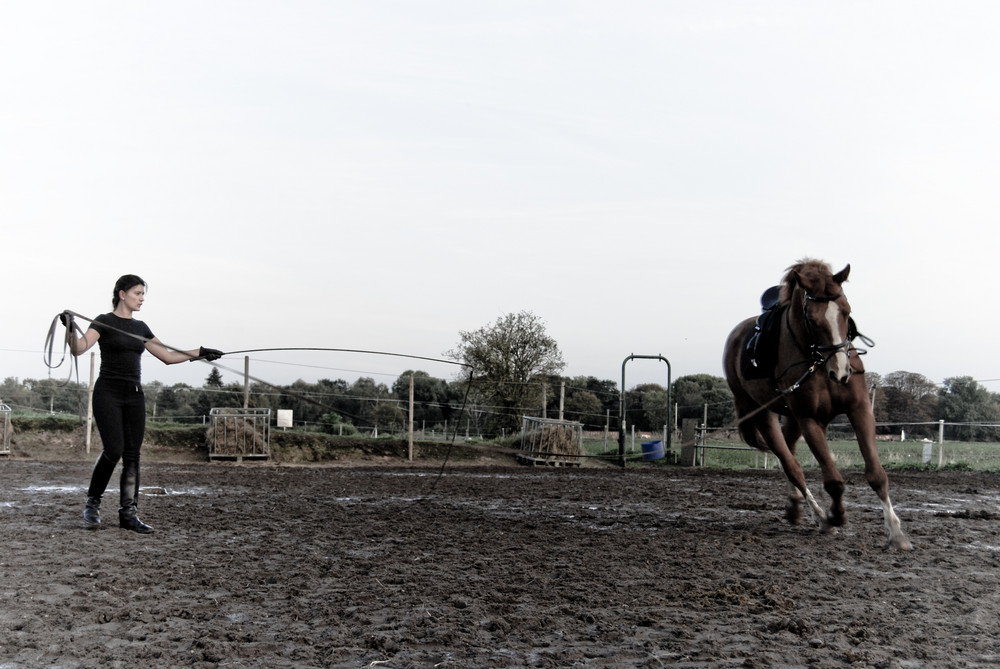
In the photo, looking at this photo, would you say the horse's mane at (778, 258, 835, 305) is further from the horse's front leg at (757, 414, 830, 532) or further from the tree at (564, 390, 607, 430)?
the tree at (564, 390, 607, 430)

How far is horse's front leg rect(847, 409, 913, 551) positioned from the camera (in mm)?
6035

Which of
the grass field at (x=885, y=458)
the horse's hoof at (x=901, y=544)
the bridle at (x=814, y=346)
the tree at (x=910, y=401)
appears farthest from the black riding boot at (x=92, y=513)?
the tree at (x=910, y=401)

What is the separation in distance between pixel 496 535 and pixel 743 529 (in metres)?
2.16

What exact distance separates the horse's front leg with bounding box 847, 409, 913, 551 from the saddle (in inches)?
39.3

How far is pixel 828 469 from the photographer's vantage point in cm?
643

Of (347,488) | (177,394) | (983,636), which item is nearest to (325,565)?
(983,636)

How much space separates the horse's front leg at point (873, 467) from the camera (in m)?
6.04

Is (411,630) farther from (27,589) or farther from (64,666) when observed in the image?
(27,589)

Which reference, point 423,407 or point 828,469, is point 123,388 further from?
point 423,407

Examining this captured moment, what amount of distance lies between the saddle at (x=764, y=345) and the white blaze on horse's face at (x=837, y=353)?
78 centimetres

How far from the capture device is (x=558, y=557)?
5449 mm

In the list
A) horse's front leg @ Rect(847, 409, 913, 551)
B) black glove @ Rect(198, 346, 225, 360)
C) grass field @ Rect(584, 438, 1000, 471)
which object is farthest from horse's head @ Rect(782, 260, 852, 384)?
grass field @ Rect(584, 438, 1000, 471)

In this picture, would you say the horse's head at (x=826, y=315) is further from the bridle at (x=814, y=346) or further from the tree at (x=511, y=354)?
the tree at (x=511, y=354)

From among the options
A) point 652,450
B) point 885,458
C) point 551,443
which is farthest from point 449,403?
point 885,458
